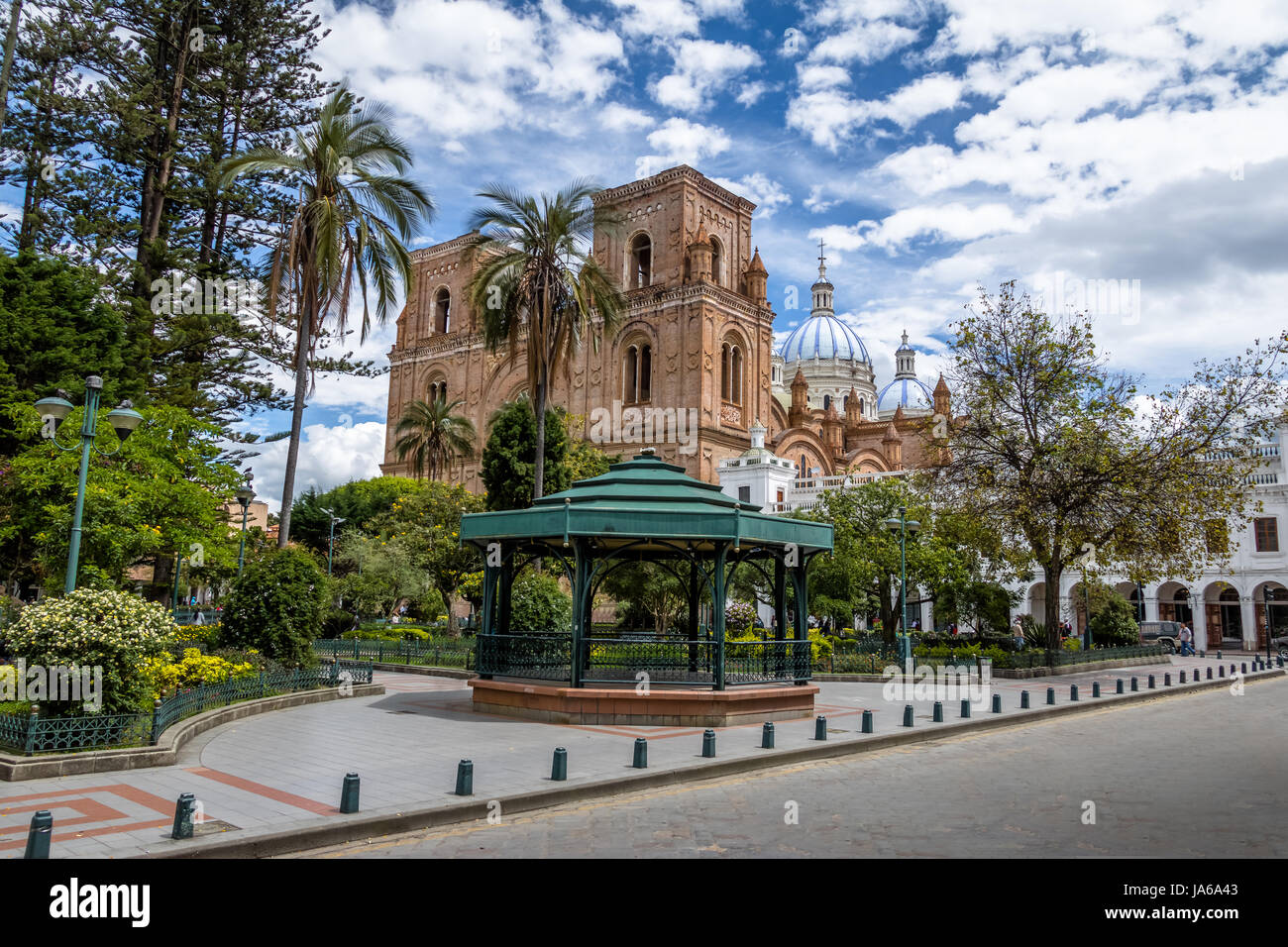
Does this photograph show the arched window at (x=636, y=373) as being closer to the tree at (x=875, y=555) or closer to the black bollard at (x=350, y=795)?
the tree at (x=875, y=555)

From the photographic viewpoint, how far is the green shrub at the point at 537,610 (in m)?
18.1

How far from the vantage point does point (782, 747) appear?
10.9 metres

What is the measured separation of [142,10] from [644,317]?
30419 millimetres

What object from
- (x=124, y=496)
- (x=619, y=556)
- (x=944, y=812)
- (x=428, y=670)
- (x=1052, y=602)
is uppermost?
(x=124, y=496)

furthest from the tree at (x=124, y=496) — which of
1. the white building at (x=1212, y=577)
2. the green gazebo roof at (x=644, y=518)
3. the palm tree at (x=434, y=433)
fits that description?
the palm tree at (x=434, y=433)

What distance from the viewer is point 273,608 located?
15.2 meters

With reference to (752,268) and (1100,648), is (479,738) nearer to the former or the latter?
(1100,648)

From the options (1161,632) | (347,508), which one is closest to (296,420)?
(1161,632)

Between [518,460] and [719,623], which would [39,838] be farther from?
[518,460]

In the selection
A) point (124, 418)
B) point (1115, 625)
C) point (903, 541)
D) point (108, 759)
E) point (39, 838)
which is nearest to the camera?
point (39, 838)

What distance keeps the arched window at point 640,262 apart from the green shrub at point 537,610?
36996 millimetres

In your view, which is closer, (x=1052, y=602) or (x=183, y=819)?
(x=183, y=819)

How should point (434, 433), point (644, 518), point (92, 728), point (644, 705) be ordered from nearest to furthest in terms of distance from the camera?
point (92, 728)
point (644, 518)
point (644, 705)
point (434, 433)

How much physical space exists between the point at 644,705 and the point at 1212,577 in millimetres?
36692
